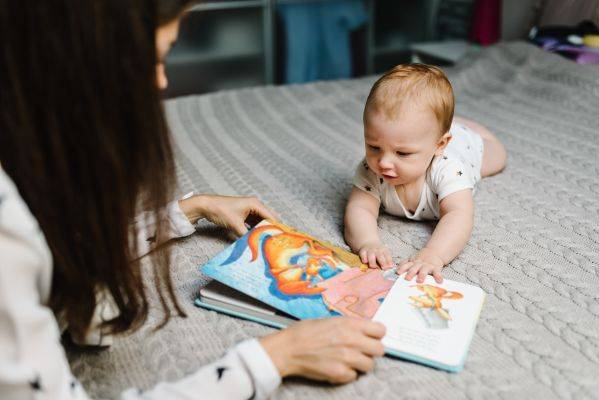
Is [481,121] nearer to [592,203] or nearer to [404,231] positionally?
[592,203]

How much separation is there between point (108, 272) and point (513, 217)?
81 cm

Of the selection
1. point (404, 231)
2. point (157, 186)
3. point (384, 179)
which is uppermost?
point (157, 186)

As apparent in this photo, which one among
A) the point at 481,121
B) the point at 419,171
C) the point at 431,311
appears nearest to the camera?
the point at 431,311

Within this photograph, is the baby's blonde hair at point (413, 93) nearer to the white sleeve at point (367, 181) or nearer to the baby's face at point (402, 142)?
the baby's face at point (402, 142)

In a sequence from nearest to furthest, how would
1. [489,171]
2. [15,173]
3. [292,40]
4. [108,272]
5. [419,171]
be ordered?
[15,173] < [108,272] < [419,171] < [489,171] < [292,40]

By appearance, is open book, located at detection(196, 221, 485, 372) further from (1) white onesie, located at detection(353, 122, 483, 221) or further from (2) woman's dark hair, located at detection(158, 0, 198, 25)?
(2) woman's dark hair, located at detection(158, 0, 198, 25)

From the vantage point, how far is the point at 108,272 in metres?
0.69

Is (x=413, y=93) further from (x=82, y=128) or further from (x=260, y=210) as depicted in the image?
(x=82, y=128)

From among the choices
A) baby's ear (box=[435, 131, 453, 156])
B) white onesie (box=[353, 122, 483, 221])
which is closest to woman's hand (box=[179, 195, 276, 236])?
white onesie (box=[353, 122, 483, 221])

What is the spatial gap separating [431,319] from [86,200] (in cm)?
48

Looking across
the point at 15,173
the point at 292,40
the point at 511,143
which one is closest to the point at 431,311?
the point at 15,173

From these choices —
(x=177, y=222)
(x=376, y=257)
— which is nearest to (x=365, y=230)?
(x=376, y=257)

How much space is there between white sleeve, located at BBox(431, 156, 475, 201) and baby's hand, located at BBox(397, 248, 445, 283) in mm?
161

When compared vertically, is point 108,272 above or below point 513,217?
above
